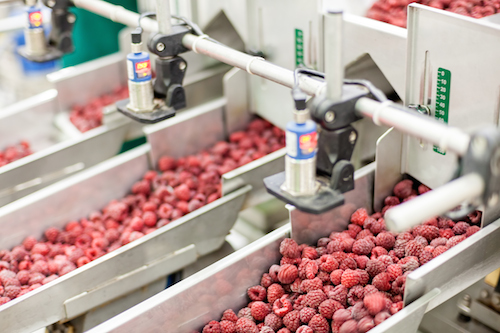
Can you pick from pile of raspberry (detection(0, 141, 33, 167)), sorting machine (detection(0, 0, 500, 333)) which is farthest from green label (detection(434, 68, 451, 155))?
pile of raspberry (detection(0, 141, 33, 167))

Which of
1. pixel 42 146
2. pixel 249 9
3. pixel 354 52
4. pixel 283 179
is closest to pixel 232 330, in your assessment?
pixel 283 179

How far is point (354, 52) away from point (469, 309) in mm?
966

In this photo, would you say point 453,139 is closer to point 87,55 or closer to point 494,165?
point 494,165

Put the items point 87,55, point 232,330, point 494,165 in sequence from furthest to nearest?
A: 1. point 87,55
2. point 232,330
3. point 494,165

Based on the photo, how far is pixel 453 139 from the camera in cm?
105

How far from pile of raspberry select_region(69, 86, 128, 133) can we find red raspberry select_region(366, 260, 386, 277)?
1.60 meters

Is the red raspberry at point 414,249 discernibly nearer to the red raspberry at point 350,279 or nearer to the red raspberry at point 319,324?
the red raspberry at point 350,279

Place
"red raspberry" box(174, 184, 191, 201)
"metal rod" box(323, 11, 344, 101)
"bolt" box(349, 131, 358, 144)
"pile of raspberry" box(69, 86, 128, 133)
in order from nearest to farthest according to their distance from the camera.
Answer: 1. "metal rod" box(323, 11, 344, 101)
2. "bolt" box(349, 131, 358, 144)
3. "red raspberry" box(174, 184, 191, 201)
4. "pile of raspberry" box(69, 86, 128, 133)

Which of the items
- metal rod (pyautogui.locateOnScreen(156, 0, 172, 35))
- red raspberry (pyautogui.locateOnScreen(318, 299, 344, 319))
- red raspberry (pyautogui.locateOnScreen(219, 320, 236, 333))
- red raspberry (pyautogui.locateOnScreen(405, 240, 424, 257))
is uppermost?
metal rod (pyautogui.locateOnScreen(156, 0, 172, 35))

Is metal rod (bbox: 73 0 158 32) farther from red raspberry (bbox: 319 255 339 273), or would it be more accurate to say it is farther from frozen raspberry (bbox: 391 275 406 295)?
frozen raspberry (bbox: 391 275 406 295)

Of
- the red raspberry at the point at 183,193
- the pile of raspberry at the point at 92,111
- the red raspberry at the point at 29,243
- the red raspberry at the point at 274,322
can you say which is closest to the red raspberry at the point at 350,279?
the red raspberry at the point at 274,322

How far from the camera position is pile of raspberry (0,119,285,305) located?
205 centimetres

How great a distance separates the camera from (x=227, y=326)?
1.69m

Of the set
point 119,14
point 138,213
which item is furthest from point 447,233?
point 119,14
